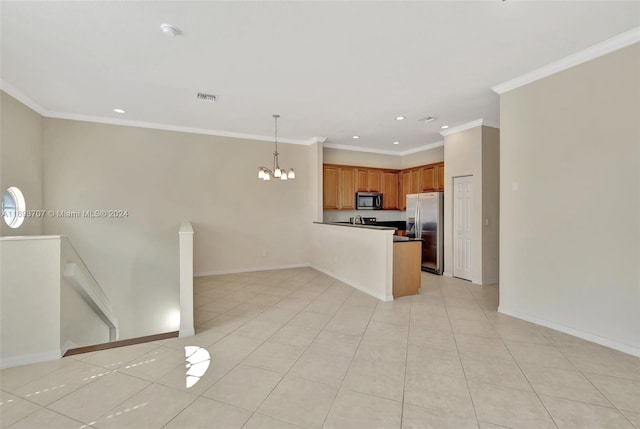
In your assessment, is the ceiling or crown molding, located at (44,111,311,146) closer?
the ceiling

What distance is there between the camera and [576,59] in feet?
9.54

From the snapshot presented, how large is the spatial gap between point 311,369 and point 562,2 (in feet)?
11.7

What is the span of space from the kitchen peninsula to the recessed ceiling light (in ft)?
11.2

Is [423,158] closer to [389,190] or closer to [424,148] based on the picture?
[424,148]

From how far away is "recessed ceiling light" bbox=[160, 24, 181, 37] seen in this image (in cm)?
242

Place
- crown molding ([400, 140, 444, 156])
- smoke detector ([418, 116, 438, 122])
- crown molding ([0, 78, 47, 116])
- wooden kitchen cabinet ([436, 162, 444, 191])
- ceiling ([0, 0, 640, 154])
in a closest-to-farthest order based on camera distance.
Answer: ceiling ([0, 0, 640, 154]) < crown molding ([0, 78, 47, 116]) < smoke detector ([418, 116, 438, 122]) < wooden kitchen cabinet ([436, 162, 444, 191]) < crown molding ([400, 140, 444, 156])

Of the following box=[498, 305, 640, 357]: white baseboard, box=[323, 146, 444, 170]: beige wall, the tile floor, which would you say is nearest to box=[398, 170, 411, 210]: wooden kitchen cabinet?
box=[323, 146, 444, 170]: beige wall

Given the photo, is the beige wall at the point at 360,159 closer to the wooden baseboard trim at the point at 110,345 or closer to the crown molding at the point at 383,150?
the crown molding at the point at 383,150

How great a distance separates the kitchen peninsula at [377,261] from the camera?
421 centimetres

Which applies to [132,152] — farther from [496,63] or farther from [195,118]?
[496,63]

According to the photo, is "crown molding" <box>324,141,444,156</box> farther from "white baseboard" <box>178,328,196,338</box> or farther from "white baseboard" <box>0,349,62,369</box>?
"white baseboard" <box>0,349,62,369</box>

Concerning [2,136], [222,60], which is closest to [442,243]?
[222,60]

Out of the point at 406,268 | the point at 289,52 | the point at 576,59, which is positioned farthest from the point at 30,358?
the point at 576,59

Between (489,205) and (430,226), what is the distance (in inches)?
48.3
